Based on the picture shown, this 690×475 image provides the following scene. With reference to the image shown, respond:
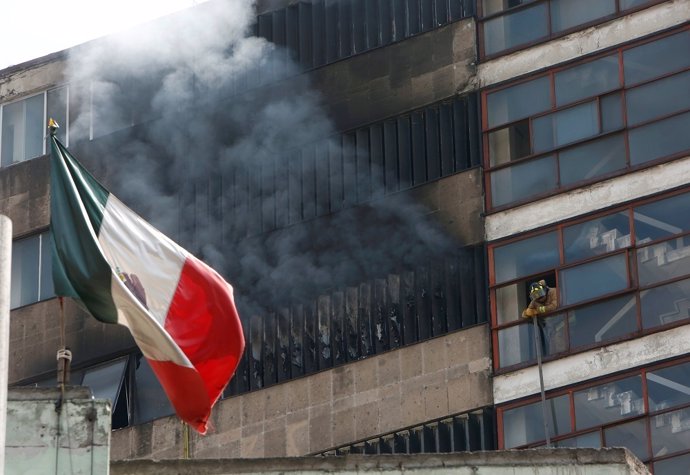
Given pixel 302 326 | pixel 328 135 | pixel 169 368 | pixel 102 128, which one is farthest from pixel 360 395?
pixel 169 368

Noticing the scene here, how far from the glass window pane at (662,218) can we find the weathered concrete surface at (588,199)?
232mm

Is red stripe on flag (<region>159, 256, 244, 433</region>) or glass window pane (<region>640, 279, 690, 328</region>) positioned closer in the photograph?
red stripe on flag (<region>159, 256, 244, 433</region>)

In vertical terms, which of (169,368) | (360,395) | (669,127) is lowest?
(169,368)

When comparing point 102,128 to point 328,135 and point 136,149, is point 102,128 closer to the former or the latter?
point 136,149

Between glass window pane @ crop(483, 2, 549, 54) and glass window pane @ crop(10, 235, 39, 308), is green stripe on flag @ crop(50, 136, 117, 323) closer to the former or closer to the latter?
glass window pane @ crop(483, 2, 549, 54)

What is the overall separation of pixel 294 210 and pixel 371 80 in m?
2.64

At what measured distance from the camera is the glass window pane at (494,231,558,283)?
45438 mm

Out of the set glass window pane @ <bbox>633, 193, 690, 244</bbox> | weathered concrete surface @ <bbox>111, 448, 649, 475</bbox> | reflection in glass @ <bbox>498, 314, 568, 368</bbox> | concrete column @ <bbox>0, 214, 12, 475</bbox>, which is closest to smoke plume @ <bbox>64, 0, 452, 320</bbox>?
reflection in glass @ <bbox>498, 314, 568, 368</bbox>

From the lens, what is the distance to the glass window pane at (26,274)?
50594 mm

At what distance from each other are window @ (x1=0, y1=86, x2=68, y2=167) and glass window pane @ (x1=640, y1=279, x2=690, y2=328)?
1290 centimetres

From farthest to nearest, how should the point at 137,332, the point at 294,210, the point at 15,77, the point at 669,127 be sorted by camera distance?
1. the point at 15,77
2. the point at 294,210
3. the point at 669,127
4. the point at 137,332

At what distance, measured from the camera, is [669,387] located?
142 ft

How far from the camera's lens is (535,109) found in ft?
153

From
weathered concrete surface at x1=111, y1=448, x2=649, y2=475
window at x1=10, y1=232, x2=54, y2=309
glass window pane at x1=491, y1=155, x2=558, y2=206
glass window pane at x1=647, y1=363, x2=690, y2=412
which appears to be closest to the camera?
weathered concrete surface at x1=111, y1=448, x2=649, y2=475
